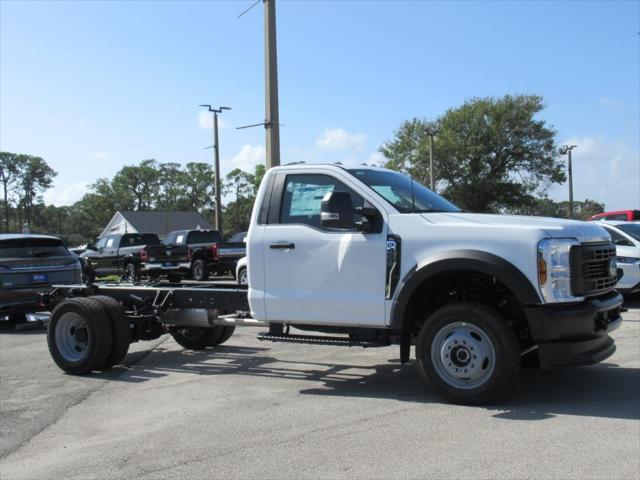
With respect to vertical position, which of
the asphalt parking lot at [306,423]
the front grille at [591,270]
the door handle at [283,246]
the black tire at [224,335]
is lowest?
the asphalt parking lot at [306,423]

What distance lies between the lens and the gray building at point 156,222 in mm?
76250

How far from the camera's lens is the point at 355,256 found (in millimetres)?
5953

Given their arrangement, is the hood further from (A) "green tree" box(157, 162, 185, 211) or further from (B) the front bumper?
(A) "green tree" box(157, 162, 185, 211)

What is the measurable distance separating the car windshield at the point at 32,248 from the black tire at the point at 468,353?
343 inches

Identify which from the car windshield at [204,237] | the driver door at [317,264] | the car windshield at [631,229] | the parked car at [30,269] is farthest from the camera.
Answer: the car windshield at [204,237]

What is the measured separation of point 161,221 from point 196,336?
237ft

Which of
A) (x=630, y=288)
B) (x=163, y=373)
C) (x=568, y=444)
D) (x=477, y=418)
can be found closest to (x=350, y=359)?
(x=163, y=373)

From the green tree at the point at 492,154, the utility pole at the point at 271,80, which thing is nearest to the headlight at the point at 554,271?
the utility pole at the point at 271,80

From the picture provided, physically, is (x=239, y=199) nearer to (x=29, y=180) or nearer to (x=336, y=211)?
(x=29, y=180)

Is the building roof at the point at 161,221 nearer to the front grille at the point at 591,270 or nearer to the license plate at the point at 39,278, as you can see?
the license plate at the point at 39,278

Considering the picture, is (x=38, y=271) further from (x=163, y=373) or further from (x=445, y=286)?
(x=445, y=286)

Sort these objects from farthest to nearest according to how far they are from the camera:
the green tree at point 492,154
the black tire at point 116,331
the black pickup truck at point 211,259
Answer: the green tree at point 492,154
the black pickup truck at point 211,259
the black tire at point 116,331

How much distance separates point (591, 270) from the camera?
5.52 meters

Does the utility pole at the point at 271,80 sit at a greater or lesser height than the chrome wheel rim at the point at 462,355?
greater
